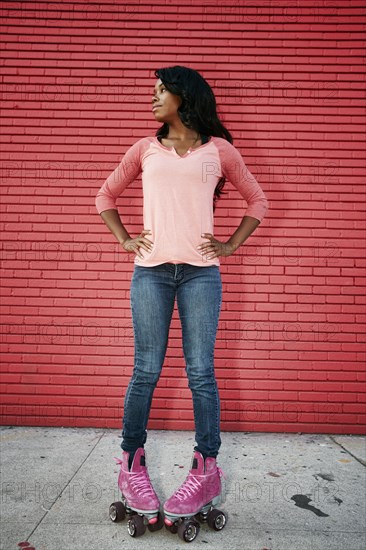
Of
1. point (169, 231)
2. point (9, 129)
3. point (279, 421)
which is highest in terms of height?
point (9, 129)

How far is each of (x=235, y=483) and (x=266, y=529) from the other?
0.50 m

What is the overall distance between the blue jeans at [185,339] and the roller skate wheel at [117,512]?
0.93 ft

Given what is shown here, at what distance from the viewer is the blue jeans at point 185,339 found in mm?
1814

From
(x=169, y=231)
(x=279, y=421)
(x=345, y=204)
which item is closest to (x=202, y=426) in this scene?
(x=169, y=231)

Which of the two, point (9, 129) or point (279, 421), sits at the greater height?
point (9, 129)

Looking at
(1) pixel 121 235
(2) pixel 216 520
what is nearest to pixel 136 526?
(2) pixel 216 520

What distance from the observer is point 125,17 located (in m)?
3.60

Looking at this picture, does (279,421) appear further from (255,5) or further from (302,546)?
(255,5)

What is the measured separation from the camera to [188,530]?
1702 millimetres

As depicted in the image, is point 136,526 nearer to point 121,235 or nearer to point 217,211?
point 121,235

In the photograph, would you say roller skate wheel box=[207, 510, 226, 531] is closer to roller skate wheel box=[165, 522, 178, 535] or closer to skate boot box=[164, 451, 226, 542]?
skate boot box=[164, 451, 226, 542]

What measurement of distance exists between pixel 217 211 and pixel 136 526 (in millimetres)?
2535

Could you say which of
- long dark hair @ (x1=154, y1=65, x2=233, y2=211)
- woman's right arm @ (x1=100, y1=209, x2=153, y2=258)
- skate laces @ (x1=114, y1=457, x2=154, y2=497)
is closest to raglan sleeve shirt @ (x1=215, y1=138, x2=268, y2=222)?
long dark hair @ (x1=154, y1=65, x2=233, y2=211)

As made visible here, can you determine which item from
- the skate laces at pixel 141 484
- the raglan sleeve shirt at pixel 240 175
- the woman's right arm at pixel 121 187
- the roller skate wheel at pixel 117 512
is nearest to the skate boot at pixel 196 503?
the skate laces at pixel 141 484
